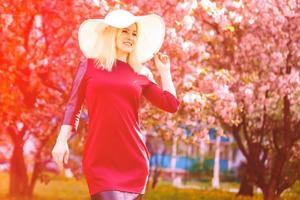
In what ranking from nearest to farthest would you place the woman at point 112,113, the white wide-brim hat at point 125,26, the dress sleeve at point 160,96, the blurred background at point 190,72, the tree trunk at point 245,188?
1. the woman at point 112,113
2. the white wide-brim hat at point 125,26
3. the dress sleeve at point 160,96
4. the blurred background at point 190,72
5. the tree trunk at point 245,188

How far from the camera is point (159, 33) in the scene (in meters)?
6.47

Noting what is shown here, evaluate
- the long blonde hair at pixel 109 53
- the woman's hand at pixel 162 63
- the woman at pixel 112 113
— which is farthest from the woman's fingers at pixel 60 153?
the woman's hand at pixel 162 63

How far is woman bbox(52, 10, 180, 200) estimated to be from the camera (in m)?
5.71

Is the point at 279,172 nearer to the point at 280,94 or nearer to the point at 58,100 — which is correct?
the point at 280,94

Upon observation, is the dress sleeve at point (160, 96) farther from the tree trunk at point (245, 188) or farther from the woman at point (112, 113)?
the tree trunk at point (245, 188)

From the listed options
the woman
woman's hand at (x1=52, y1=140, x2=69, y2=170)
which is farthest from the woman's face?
woman's hand at (x1=52, y1=140, x2=69, y2=170)

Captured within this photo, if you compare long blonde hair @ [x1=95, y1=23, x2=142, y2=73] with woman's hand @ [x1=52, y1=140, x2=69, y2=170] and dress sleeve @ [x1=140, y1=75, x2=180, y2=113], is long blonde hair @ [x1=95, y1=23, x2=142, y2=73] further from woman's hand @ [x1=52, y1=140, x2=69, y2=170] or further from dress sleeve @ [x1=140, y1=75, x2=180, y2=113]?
woman's hand @ [x1=52, y1=140, x2=69, y2=170]

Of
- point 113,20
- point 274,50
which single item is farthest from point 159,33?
point 274,50

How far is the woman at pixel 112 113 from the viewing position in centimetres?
571

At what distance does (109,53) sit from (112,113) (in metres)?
0.47

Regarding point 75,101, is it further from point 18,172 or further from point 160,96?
point 18,172

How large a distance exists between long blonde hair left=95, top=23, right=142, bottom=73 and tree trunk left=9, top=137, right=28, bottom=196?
13009mm

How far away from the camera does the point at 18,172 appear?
61.9 feet

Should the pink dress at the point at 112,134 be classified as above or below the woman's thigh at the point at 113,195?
above
